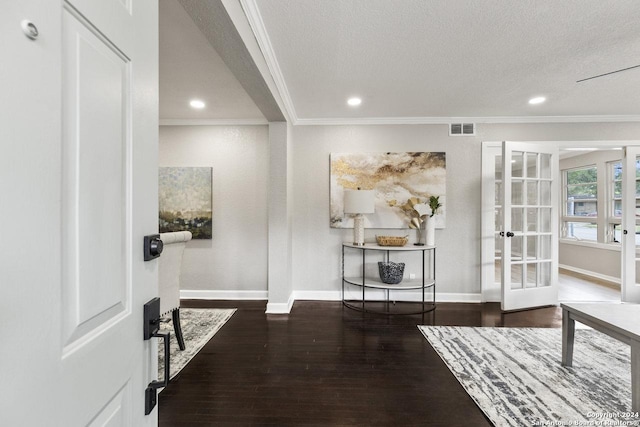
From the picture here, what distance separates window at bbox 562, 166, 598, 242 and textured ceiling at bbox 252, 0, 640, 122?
2.54 metres

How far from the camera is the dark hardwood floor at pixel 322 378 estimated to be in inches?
74.6

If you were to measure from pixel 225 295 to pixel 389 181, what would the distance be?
9.06 ft

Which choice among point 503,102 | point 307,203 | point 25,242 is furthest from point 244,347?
point 503,102

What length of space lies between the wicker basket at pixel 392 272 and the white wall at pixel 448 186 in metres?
0.55

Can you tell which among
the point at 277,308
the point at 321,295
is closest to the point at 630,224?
the point at 321,295

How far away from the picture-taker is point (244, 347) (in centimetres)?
280

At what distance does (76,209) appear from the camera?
55 cm

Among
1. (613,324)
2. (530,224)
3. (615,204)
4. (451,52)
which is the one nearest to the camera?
(613,324)

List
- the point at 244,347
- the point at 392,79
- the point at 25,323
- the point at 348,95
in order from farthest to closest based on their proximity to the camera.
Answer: the point at 348,95, the point at 392,79, the point at 244,347, the point at 25,323

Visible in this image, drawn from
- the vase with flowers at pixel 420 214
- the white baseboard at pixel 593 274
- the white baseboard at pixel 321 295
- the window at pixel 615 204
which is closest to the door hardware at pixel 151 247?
the white baseboard at pixel 321 295

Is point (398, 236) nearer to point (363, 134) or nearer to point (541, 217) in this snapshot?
point (363, 134)

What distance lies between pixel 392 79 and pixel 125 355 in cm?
305

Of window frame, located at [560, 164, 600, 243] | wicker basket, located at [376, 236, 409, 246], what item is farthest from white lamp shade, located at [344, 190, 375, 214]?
window frame, located at [560, 164, 600, 243]

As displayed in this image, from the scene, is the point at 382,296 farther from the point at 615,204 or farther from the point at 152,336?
the point at 615,204
